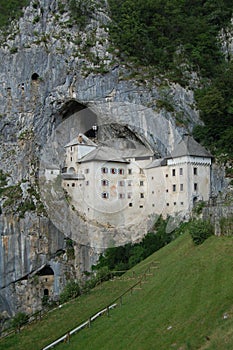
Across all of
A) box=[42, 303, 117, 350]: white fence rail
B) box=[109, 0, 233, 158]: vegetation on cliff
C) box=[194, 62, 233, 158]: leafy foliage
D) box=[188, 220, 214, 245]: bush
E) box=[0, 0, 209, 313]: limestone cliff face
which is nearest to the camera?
box=[42, 303, 117, 350]: white fence rail

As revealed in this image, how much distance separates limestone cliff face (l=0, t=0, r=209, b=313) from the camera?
5978cm

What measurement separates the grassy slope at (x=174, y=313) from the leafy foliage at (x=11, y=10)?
1940 inches

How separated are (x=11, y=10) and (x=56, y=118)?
18596 mm

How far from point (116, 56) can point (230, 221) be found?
38.6 meters

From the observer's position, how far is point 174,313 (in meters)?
23.9

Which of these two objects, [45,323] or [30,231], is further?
[30,231]

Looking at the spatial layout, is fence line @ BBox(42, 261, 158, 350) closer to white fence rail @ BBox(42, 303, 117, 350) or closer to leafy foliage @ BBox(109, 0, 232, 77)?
white fence rail @ BBox(42, 303, 117, 350)

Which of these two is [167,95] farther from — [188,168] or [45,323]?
[45,323]

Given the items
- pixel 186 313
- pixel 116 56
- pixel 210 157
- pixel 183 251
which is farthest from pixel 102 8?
pixel 186 313

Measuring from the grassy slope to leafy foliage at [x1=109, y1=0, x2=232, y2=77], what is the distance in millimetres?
36431

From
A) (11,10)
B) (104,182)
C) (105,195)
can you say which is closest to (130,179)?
(104,182)

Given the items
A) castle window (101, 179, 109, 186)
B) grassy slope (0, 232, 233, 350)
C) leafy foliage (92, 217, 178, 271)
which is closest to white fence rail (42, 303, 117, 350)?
grassy slope (0, 232, 233, 350)

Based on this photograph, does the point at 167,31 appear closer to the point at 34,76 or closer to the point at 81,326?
the point at 34,76

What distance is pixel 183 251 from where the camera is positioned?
3281 centimetres
